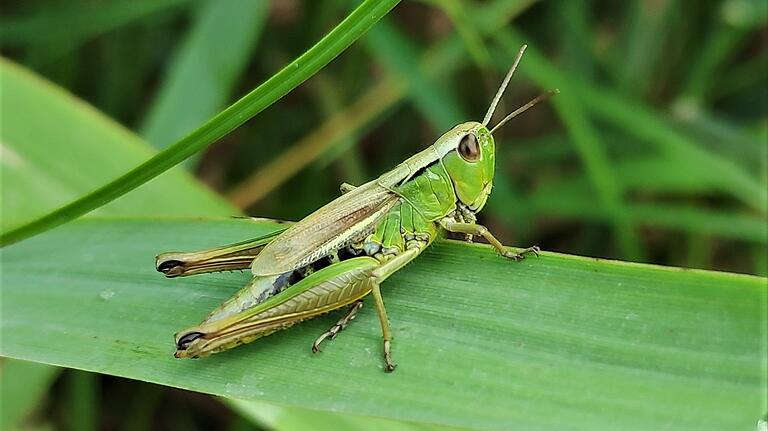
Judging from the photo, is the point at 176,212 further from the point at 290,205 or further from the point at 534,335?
the point at 534,335

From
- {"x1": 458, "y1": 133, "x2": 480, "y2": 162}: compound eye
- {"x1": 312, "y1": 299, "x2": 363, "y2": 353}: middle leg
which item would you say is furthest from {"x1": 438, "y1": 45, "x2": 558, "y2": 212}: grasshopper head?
{"x1": 312, "y1": 299, "x2": 363, "y2": 353}: middle leg

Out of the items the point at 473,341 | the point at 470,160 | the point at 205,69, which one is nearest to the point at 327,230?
the point at 470,160

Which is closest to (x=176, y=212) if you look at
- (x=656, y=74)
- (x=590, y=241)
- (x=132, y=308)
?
(x=132, y=308)

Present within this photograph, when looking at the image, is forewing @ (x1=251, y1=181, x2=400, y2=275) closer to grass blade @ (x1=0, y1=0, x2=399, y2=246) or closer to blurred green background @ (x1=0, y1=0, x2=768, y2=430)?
grass blade @ (x1=0, y1=0, x2=399, y2=246)

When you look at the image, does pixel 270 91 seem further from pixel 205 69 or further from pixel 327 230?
pixel 205 69

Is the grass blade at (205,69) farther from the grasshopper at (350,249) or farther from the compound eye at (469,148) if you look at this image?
the compound eye at (469,148)

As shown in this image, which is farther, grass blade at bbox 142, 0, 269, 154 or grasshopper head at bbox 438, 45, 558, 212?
grass blade at bbox 142, 0, 269, 154

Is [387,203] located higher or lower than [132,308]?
higher
